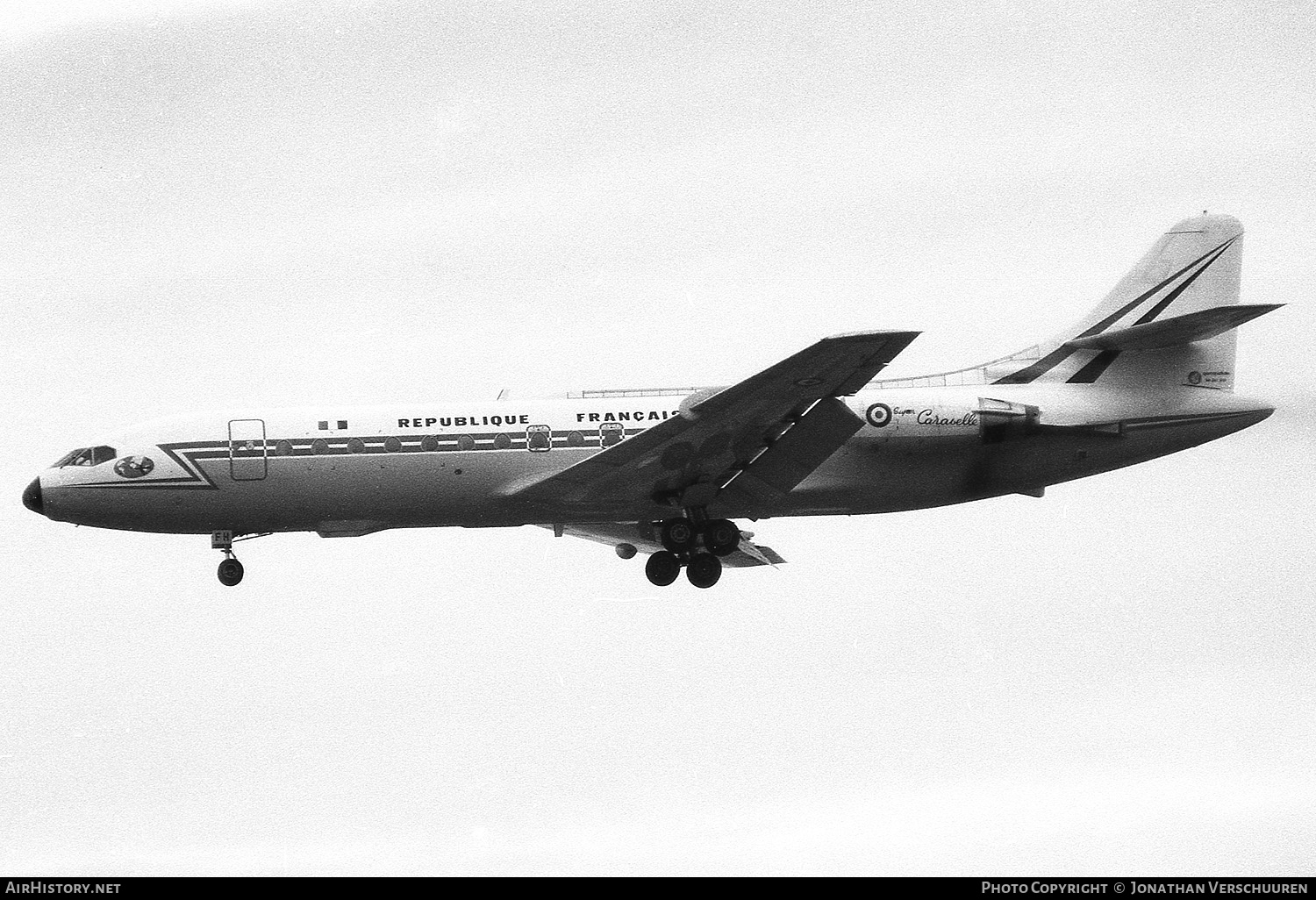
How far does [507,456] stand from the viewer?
35.0 metres

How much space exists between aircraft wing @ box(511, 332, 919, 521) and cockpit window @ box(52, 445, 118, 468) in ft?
28.6

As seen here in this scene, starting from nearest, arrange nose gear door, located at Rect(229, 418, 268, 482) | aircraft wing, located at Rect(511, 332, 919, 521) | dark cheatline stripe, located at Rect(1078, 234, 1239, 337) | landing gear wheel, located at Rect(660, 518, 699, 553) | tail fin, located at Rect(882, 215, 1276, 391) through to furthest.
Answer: aircraft wing, located at Rect(511, 332, 919, 521) → nose gear door, located at Rect(229, 418, 268, 482) → tail fin, located at Rect(882, 215, 1276, 391) → landing gear wheel, located at Rect(660, 518, 699, 553) → dark cheatline stripe, located at Rect(1078, 234, 1239, 337)

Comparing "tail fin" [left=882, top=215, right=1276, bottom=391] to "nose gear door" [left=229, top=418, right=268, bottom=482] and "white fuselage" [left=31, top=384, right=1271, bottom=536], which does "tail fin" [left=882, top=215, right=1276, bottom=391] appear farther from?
"nose gear door" [left=229, top=418, right=268, bottom=482]

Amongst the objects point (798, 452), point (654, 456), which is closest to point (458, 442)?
point (654, 456)

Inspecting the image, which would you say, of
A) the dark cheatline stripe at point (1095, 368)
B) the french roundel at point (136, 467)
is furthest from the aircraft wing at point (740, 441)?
the french roundel at point (136, 467)

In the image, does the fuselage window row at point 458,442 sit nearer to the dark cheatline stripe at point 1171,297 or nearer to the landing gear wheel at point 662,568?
the landing gear wheel at point 662,568

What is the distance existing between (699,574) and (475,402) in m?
5.93

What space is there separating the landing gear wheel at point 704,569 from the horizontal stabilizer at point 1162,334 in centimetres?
869

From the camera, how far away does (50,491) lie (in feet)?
118

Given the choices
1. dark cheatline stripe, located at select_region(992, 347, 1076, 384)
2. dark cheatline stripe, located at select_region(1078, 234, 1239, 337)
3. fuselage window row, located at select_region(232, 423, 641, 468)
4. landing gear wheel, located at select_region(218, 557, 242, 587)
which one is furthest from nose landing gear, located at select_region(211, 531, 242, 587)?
dark cheatline stripe, located at select_region(1078, 234, 1239, 337)

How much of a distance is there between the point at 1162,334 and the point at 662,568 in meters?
11.4

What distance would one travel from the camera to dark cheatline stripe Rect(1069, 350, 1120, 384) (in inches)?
1410

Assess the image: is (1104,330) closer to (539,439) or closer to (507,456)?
(539,439)
